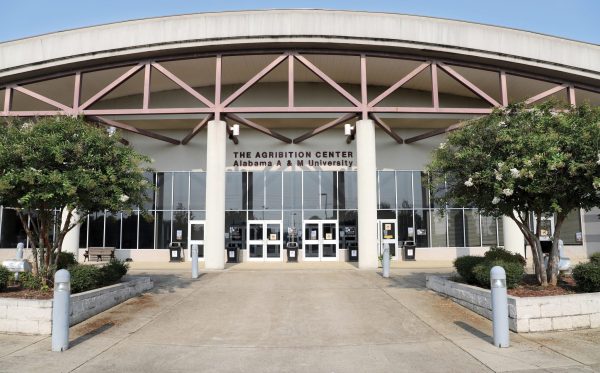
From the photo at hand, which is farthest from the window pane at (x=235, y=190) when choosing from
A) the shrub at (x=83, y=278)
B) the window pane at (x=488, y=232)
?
the shrub at (x=83, y=278)

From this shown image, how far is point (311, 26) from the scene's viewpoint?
1883 centimetres

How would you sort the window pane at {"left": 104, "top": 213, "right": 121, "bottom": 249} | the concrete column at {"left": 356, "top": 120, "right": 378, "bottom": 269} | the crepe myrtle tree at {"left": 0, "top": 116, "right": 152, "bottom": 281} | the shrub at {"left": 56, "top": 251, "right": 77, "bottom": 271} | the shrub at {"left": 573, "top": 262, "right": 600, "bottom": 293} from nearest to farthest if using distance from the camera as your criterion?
1. the shrub at {"left": 573, "top": 262, "right": 600, "bottom": 293}
2. the crepe myrtle tree at {"left": 0, "top": 116, "right": 152, "bottom": 281}
3. the shrub at {"left": 56, "top": 251, "right": 77, "bottom": 271}
4. the concrete column at {"left": 356, "top": 120, "right": 378, "bottom": 269}
5. the window pane at {"left": 104, "top": 213, "right": 121, "bottom": 249}

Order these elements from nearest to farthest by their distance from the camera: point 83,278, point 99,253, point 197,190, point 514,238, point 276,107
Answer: point 83,278 → point 276,107 → point 514,238 → point 99,253 → point 197,190

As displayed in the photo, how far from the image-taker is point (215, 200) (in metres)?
18.1

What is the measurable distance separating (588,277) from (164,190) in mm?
20090

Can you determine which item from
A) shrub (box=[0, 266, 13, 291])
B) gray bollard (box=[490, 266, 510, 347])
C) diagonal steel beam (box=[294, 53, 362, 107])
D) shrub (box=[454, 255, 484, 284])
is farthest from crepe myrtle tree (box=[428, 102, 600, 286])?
shrub (box=[0, 266, 13, 291])

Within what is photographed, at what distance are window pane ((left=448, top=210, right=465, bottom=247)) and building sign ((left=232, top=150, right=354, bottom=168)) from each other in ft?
19.9

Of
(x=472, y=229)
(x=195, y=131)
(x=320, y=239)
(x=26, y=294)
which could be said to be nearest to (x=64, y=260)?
(x=26, y=294)

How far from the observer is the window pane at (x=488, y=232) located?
2403 centimetres

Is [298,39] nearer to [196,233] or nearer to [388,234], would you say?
[388,234]

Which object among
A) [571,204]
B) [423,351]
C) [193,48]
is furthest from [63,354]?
[193,48]

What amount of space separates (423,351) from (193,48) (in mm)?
16445

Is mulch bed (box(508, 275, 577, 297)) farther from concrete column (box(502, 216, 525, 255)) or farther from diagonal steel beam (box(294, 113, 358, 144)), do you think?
diagonal steel beam (box(294, 113, 358, 144))

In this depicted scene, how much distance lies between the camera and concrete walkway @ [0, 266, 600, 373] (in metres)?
5.82
